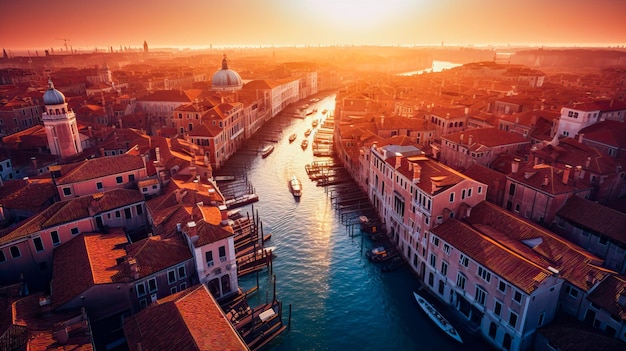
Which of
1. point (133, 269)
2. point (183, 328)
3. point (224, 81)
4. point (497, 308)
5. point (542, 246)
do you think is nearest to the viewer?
point (183, 328)

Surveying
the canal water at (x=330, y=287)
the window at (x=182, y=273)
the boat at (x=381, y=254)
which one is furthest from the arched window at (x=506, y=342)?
the window at (x=182, y=273)

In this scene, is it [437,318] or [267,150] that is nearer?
[437,318]

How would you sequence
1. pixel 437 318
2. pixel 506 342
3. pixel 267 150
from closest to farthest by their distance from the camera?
pixel 506 342 → pixel 437 318 → pixel 267 150

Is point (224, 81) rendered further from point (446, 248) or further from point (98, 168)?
point (446, 248)

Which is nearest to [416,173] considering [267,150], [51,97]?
[267,150]

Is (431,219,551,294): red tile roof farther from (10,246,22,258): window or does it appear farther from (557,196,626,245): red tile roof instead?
(10,246,22,258): window

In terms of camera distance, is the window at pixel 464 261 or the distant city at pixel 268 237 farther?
the window at pixel 464 261

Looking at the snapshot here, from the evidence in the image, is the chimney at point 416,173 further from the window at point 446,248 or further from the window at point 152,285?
the window at point 152,285
